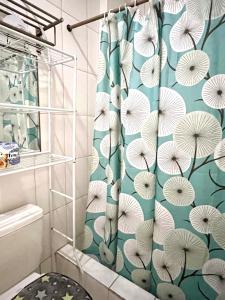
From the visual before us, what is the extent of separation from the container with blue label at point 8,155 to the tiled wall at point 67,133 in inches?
7.2

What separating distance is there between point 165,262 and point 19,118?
112 cm

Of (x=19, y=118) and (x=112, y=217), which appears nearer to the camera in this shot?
(x=19, y=118)

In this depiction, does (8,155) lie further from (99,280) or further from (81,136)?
(99,280)

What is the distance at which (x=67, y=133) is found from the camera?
124cm

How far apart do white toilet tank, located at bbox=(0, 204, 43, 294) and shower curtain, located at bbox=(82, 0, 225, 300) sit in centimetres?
45

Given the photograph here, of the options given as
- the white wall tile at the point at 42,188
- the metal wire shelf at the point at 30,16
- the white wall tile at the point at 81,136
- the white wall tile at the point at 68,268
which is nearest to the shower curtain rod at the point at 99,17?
the metal wire shelf at the point at 30,16

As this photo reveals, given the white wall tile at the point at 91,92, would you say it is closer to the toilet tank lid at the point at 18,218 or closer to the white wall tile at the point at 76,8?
the white wall tile at the point at 76,8

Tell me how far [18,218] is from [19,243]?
11 cm

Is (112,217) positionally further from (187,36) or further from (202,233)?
(187,36)

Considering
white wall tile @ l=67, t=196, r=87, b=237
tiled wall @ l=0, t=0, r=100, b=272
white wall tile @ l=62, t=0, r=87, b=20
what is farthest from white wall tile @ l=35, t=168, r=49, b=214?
white wall tile @ l=62, t=0, r=87, b=20

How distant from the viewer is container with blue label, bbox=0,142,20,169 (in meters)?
0.77

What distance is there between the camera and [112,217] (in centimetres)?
120

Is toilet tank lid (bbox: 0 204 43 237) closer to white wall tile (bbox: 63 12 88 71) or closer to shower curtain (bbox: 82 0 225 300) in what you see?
shower curtain (bbox: 82 0 225 300)

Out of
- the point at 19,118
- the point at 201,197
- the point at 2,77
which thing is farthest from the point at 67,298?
the point at 2,77
